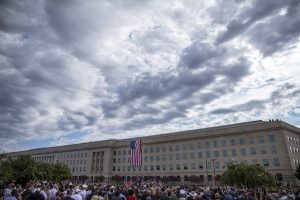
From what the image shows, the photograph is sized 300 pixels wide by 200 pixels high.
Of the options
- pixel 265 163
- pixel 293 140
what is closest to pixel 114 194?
pixel 265 163

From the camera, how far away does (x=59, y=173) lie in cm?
5712

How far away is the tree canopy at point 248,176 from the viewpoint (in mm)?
37312

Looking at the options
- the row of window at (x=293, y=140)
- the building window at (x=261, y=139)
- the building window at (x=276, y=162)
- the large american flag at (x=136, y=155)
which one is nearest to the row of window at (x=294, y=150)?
the row of window at (x=293, y=140)

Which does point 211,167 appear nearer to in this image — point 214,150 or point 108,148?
point 214,150

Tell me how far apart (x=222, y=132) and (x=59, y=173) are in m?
45.9

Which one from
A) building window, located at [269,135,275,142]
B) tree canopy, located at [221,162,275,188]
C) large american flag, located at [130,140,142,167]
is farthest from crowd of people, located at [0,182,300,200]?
building window, located at [269,135,275,142]

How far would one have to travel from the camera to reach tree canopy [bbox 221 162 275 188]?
37.3 metres

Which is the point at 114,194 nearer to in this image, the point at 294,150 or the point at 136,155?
the point at 136,155

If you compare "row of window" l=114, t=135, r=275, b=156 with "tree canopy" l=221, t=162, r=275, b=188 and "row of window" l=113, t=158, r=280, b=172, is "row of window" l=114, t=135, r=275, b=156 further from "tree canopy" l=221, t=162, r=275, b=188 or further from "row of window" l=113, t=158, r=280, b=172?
"tree canopy" l=221, t=162, r=275, b=188

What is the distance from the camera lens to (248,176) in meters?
37.7

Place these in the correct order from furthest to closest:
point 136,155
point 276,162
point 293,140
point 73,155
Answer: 1. point 73,155
2. point 293,140
3. point 276,162
4. point 136,155

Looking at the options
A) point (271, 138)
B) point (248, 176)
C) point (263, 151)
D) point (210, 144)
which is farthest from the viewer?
point (210, 144)

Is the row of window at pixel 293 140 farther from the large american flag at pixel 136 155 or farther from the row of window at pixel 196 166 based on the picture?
the large american flag at pixel 136 155

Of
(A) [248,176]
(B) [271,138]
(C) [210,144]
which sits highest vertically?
(C) [210,144]
